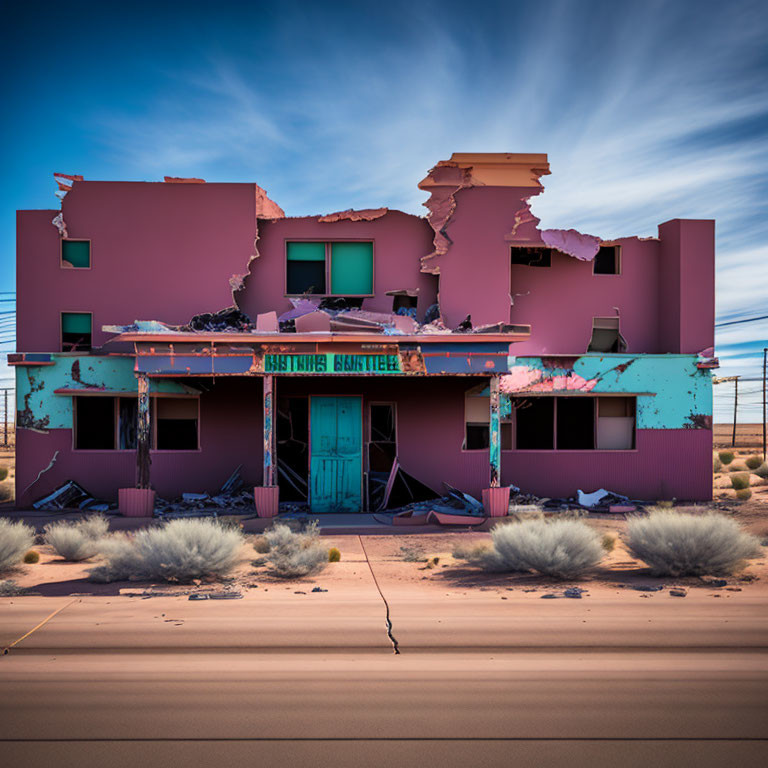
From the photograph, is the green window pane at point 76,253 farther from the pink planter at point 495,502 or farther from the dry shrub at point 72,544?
the pink planter at point 495,502

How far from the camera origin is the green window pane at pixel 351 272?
16562 mm

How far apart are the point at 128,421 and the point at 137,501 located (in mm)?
3361

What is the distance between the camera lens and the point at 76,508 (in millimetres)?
15484

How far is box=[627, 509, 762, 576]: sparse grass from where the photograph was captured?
889 centimetres

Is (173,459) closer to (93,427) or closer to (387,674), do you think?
(93,427)

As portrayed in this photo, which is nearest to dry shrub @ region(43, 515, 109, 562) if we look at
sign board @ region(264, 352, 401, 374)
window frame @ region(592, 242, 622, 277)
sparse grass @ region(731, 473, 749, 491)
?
sign board @ region(264, 352, 401, 374)

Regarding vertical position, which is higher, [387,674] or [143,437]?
[143,437]

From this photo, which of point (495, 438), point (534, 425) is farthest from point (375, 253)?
point (534, 425)

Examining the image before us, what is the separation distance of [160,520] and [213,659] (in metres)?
8.06

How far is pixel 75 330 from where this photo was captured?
1628 cm

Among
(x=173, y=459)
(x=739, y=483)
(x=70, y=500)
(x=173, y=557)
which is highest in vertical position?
(x=173, y=459)

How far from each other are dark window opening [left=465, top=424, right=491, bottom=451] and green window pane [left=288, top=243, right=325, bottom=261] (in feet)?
18.6

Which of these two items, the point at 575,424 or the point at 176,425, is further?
the point at 575,424

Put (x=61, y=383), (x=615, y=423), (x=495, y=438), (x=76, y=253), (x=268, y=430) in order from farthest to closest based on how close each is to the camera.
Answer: (x=615, y=423)
(x=76, y=253)
(x=61, y=383)
(x=495, y=438)
(x=268, y=430)
